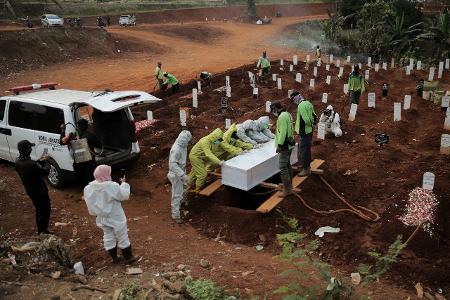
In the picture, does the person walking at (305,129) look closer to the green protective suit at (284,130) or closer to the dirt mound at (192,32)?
the green protective suit at (284,130)

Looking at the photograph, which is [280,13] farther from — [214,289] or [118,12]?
[214,289]

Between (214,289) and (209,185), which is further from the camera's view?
(209,185)

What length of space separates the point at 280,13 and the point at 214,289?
55162 mm

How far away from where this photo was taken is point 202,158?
850 cm

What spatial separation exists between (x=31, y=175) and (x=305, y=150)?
4.89m

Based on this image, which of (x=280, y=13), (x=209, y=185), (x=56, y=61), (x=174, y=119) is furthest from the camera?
(x=280, y=13)

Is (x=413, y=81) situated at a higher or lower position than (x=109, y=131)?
lower

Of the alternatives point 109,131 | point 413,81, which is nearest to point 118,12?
point 413,81

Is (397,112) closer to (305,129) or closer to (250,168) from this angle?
(305,129)

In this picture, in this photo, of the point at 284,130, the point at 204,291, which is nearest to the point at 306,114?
the point at 284,130

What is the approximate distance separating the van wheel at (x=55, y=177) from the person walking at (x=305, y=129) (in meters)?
4.86

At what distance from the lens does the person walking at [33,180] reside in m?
6.92

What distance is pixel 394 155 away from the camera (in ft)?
33.0

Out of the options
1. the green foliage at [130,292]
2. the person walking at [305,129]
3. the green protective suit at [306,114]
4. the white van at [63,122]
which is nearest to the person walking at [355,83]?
the person walking at [305,129]
